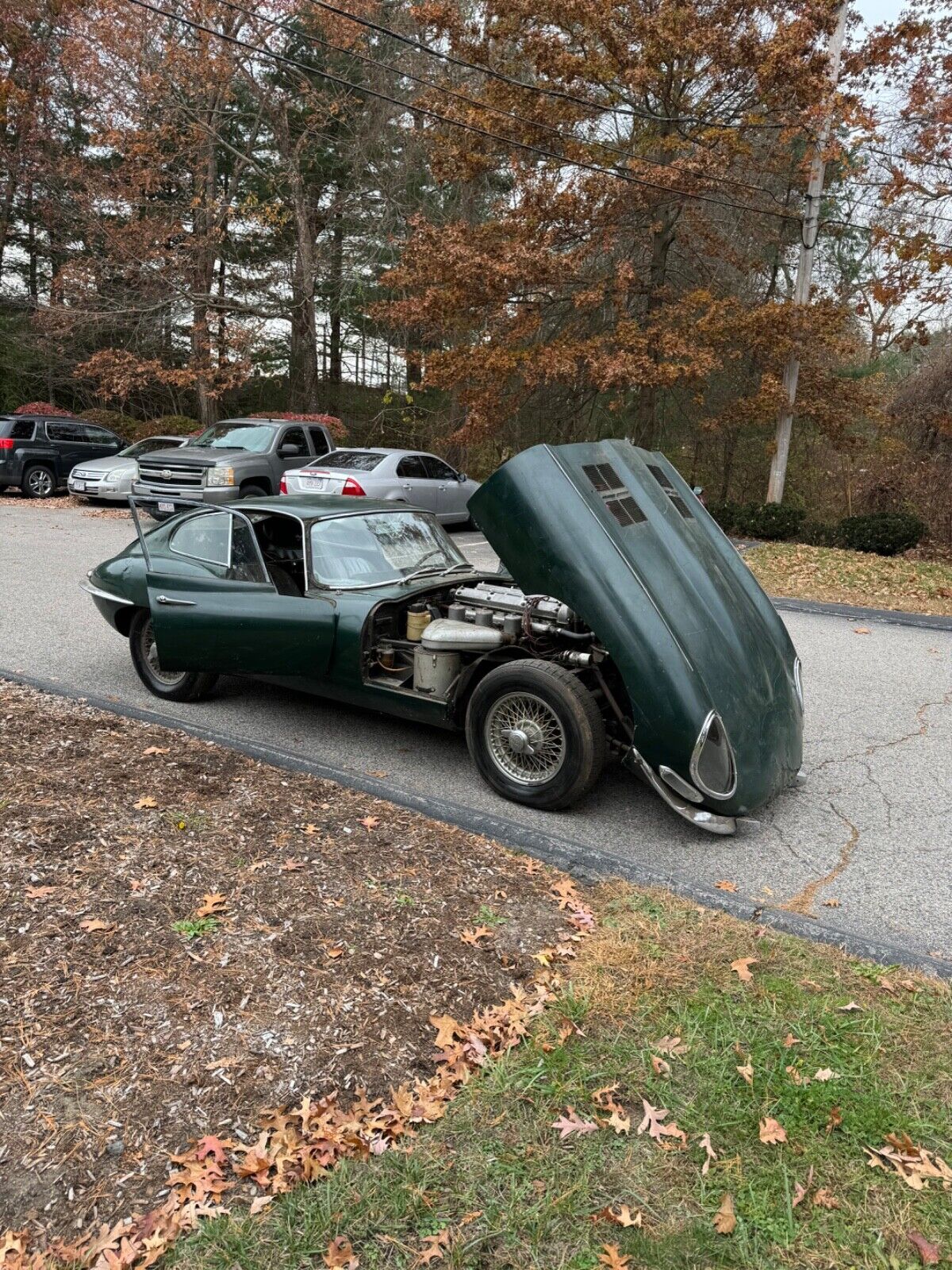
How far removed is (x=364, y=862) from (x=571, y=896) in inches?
36.8

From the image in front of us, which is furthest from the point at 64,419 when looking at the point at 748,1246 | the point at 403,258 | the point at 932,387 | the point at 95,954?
the point at 748,1246

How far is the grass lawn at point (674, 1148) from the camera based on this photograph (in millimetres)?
2191

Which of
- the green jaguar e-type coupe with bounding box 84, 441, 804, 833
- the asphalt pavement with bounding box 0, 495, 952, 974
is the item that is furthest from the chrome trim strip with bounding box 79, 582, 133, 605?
the asphalt pavement with bounding box 0, 495, 952, 974

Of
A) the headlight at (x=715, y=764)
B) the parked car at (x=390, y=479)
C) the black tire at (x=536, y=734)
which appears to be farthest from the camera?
the parked car at (x=390, y=479)

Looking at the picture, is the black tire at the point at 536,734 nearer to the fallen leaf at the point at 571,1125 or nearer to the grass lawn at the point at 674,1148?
the grass lawn at the point at 674,1148

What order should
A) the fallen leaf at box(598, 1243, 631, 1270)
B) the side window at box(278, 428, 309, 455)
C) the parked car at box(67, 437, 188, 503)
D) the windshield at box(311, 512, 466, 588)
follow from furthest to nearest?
the parked car at box(67, 437, 188, 503)
the side window at box(278, 428, 309, 455)
the windshield at box(311, 512, 466, 588)
the fallen leaf at box(598, 1243, 631, 1270)

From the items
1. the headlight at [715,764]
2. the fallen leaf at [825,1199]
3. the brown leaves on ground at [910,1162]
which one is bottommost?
the fallen leaf at [825,1199]

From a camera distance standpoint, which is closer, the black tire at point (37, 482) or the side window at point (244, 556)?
the side window at point (244, 556)

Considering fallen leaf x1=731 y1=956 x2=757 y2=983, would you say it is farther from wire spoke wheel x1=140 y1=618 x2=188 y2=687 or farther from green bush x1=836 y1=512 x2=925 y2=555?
green bush x1=836 y1=512 x2=925 y2=555

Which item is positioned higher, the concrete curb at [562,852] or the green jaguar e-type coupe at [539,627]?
the green jaguar e-type coupe at [539,627]

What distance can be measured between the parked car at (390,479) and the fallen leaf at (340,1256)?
11388 mm

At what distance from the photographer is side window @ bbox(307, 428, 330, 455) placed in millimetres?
16984

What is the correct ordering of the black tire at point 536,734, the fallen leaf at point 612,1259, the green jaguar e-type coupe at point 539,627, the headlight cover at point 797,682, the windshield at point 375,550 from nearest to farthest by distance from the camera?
the fallen leaf at point 612,1259 < the green jaguar e-type coupe at point 539,627 < the black tire at point 536,734 < the headlight cover at point 797,682 < the windshield at point 375,550

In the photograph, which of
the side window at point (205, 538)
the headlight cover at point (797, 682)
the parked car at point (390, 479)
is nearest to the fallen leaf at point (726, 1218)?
the headlight cover at point (797, 682)
